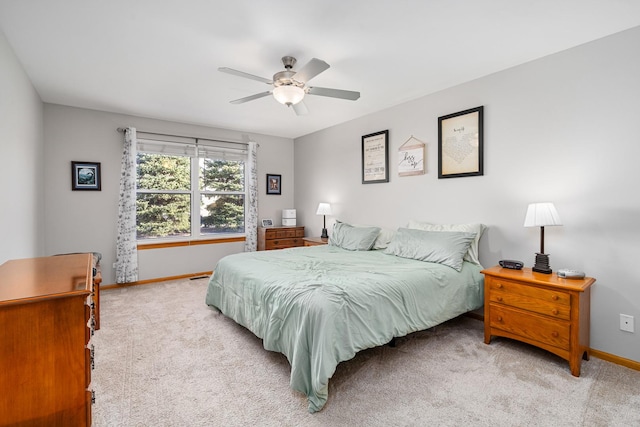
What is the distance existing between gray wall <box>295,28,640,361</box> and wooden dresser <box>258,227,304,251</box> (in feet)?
8.26

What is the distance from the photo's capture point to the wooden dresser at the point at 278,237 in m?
5.44

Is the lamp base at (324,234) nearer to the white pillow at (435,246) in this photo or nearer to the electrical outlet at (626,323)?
the white pillow at (435,246)

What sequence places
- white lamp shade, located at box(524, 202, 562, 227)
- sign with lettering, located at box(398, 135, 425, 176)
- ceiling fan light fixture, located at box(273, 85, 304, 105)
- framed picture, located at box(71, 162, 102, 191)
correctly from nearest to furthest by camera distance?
white lamp shade, located at box(524, 202, 562, 227)
ceiling fan light fixture, located at box(273, 85, 304, 105)
sign with lettering, located at box(398, 135, 425, 176)
framed picture, located at box(71, 162, 102, 191)

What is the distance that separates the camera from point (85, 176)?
427 cm

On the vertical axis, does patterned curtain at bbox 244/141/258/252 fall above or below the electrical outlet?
above

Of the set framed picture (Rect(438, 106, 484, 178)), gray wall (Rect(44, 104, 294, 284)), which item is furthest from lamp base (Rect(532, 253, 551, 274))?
gray wall (Rect(44, 104, 294, 284))

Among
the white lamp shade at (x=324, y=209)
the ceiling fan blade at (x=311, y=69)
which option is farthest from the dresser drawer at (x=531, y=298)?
the white lamp shade at (x=324, y=209)

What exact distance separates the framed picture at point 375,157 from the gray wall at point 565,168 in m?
0.49

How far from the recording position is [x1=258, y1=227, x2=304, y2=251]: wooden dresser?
5441 millimetres

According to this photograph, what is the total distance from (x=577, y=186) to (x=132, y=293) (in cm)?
519

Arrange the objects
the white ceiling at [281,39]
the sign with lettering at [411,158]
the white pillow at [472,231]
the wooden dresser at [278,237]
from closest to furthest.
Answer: the white ceiling at [281,39]
the white pillow at [472,231]
the sign with lettering at [411,158]
the wooden dresser at [278,237]

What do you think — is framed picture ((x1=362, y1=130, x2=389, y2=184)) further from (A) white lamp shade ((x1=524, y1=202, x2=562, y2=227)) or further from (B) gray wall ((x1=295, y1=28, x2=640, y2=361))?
(A) white lamp shade ((x1=524, y1=202, x2=562, y2=227))

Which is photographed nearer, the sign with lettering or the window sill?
the sign with lettering

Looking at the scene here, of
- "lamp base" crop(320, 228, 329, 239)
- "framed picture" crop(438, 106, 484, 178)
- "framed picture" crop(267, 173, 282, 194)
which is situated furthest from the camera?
"framed picture" crop(267, 173, 282, 194)
